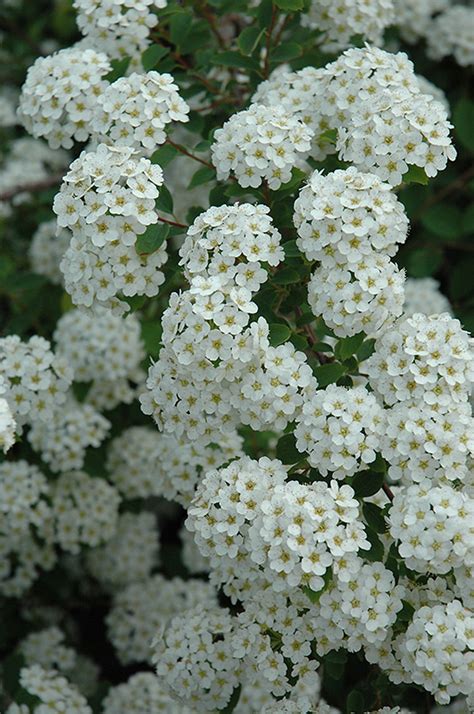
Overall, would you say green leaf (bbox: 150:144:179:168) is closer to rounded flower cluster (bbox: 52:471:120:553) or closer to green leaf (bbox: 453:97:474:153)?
rounded flower cluster (bbox: 52:471:120:553)

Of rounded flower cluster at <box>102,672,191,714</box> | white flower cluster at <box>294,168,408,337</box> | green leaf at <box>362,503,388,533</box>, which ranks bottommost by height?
rounded flower cluster at <box>102,672,191,714</box>

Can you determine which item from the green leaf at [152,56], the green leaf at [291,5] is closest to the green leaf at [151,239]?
the green leaf at [152,56]

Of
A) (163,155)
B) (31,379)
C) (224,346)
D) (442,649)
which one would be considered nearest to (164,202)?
(163,155)

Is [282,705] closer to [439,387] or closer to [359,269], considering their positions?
[439,387]

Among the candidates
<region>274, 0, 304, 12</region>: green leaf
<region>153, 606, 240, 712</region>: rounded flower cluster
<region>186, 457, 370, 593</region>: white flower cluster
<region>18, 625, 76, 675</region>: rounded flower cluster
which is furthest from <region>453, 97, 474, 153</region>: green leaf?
<region>18, 625, 76, 675</region>: rounded flower cluster

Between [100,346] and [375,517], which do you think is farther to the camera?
[100,346]

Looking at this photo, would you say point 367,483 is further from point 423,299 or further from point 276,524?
point 423,299

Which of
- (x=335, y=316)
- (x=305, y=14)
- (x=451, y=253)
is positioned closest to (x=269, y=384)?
(x=335, y=316)
